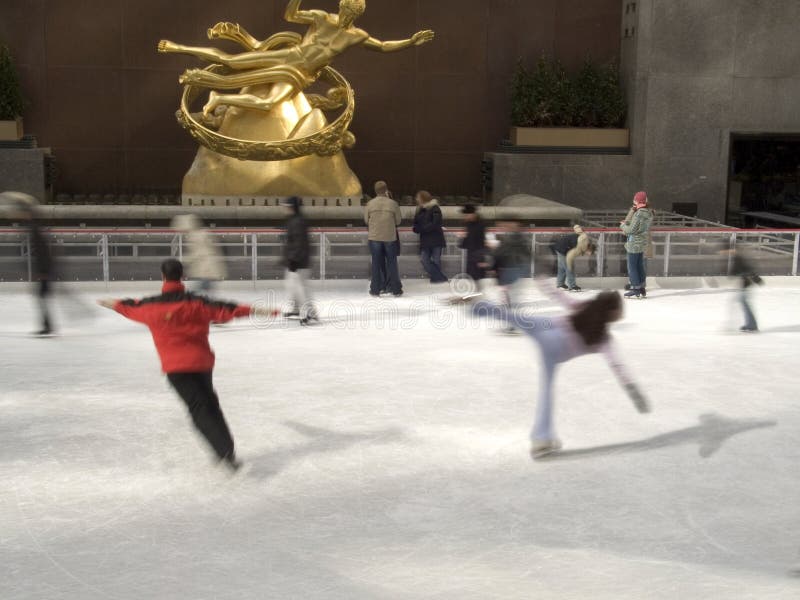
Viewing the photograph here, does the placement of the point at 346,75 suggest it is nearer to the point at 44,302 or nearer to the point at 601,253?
the point at 601,253

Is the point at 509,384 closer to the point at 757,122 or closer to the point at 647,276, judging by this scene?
the point at 647,276

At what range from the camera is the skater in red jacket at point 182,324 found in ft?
19.2

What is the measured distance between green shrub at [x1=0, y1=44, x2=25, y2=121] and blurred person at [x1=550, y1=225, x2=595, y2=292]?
40.3 feet

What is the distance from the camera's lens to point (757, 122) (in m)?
21.4

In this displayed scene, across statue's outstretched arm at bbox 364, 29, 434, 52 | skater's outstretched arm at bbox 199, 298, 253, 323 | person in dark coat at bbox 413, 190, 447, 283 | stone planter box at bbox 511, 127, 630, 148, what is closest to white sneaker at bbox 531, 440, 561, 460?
skater's outstretched arm at bbox 199, 298, 253, 323

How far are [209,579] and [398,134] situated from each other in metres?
19.0

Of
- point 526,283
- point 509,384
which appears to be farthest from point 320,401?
point 526,283

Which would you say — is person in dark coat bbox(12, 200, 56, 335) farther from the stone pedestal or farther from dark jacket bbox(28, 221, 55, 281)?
the stone pedestal

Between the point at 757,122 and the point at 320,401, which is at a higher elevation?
the point at 757,122

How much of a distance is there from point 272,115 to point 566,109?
22.3ft

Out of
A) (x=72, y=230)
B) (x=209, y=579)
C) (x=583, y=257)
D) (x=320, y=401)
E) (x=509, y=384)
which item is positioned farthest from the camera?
(x=583, y=257)

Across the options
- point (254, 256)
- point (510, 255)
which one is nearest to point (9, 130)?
point (254, 256)

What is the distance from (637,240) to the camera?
12695 mm

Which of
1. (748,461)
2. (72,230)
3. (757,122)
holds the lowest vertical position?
(748,461)
